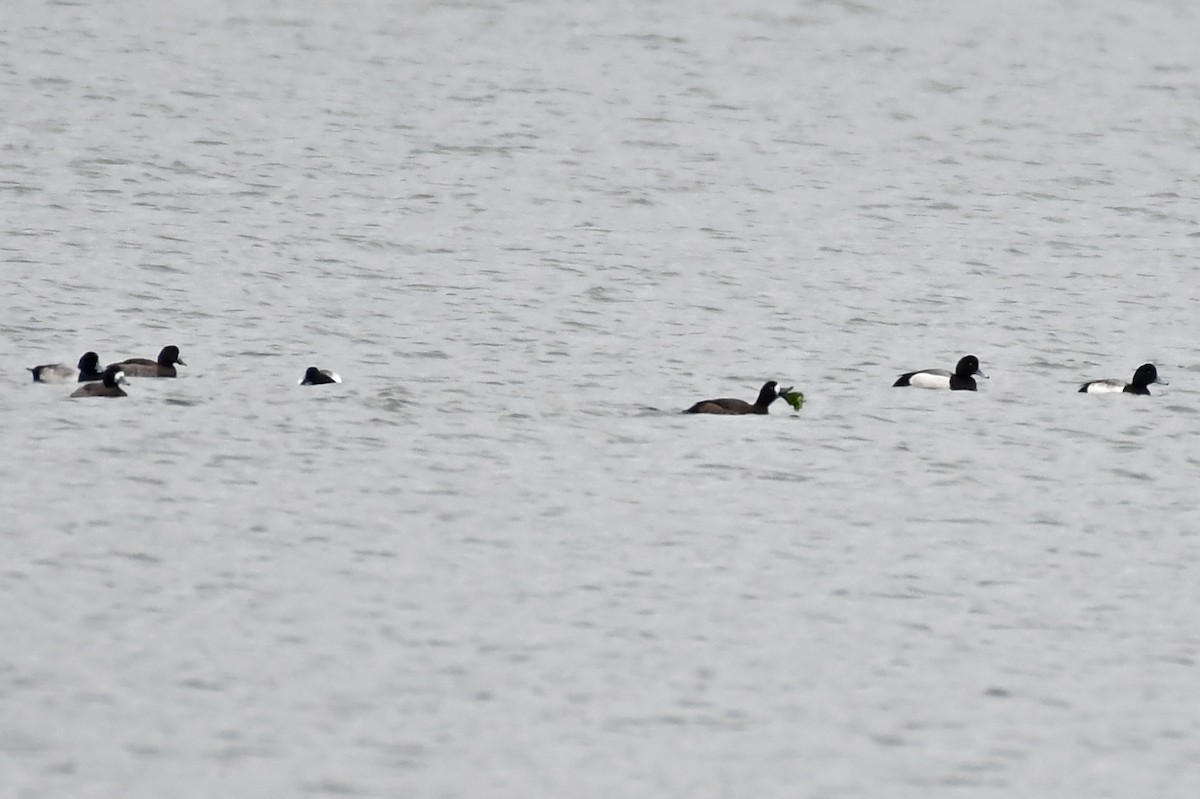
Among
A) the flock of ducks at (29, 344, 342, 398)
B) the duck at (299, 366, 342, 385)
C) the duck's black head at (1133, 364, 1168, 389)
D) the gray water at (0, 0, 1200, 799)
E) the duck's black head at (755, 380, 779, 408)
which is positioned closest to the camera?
the gray water at (0, 0, 1200, 799)

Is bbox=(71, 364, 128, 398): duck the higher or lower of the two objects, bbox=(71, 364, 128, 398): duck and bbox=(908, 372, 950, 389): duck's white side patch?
the lower

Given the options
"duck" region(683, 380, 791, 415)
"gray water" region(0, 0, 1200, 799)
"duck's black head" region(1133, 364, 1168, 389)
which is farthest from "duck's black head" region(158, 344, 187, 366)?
"duck's black head" region(1133, 364, 1168, 389)

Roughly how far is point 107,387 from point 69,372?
0.60 m

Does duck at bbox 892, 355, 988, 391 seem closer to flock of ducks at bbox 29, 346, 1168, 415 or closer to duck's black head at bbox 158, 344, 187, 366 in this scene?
flock of ducks at bbox 29, 346, 1168, 415

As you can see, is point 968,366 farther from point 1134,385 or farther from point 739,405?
point 739,405

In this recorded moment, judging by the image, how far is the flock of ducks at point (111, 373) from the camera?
62.2 feet

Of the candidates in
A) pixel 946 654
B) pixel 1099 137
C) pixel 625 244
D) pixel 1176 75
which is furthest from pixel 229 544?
pixel 1176 75

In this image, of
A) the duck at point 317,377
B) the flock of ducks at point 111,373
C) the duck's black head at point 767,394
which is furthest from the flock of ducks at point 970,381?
the flock of ducks at point 111,373

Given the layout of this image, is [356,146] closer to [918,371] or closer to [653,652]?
[918,371]

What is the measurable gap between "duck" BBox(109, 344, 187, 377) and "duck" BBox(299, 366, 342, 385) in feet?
4.23

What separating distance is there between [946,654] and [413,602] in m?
3.33

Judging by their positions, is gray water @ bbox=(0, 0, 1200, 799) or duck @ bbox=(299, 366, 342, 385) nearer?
gray water @ bbox=(0, 0, 1200, 799)

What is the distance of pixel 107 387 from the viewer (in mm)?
18922

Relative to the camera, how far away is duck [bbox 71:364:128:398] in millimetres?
18828
